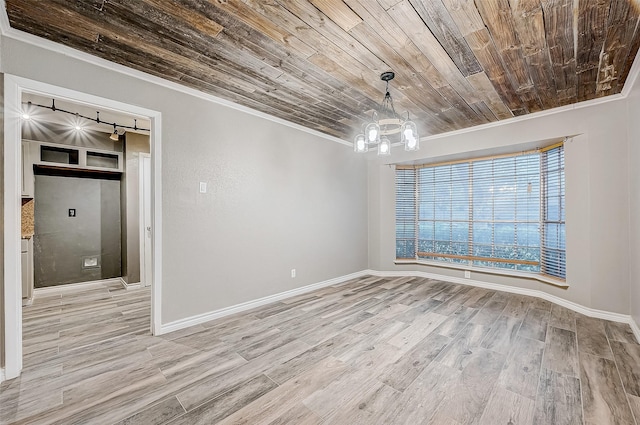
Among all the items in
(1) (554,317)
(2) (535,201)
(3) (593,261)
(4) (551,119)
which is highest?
A: (4) (551,119)

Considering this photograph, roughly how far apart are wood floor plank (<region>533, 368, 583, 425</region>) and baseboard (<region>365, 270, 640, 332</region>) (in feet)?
4.96

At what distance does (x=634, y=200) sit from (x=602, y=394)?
7.64 ft

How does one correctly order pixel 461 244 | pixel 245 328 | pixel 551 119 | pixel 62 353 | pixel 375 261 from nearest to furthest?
pixel 62 353, pixel 245 328, pixel 551 119, pixel 461 244, pixel 375 261

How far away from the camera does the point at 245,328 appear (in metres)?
3.01

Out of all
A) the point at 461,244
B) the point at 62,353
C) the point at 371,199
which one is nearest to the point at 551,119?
the point at 461,244

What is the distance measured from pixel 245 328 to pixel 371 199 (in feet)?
12.1

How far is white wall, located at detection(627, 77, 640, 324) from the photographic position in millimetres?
2809

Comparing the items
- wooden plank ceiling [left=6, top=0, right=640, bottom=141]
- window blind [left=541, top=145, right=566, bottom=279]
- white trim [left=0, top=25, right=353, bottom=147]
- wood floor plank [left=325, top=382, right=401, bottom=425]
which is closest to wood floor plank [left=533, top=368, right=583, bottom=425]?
wood floor plank [left=325, top=382, right=401, bottom=425]

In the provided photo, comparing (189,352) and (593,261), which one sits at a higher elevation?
(593,261)

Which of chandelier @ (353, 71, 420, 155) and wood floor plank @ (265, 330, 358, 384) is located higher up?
chandelier @ (353, 71, 420, 155)

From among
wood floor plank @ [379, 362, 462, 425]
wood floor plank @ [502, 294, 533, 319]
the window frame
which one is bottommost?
wood floor plank @ [502, 294, 533, 319]

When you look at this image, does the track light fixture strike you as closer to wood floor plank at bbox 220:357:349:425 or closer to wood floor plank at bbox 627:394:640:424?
wood floor plank at bbox 220:357:349:425

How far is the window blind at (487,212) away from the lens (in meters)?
4.12

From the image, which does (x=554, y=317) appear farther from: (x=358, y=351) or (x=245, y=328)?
(x=245, y=328)
